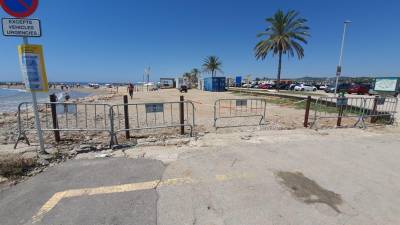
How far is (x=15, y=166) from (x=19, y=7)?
119 inches

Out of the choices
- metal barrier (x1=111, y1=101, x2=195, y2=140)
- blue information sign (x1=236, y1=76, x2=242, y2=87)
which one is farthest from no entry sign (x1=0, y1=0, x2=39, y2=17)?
blue information sign (x1=236, y1=76, x2=242, y2=87)

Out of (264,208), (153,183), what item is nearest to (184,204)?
(153,183)

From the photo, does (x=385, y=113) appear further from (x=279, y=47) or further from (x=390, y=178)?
(x=279, y=47)

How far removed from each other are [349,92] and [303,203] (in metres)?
35.7

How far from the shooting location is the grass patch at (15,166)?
3794mm

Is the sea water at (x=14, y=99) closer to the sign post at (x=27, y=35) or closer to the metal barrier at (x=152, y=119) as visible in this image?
the metal barrier at (x=152, y=119)

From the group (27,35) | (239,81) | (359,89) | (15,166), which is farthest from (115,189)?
(239,81)

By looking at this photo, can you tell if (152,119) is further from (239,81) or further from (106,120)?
(239,81)

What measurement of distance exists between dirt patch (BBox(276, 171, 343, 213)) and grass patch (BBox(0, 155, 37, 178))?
470cm

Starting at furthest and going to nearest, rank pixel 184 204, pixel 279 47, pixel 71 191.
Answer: pixel 279 47, pixel 71 191, pixel 184 204

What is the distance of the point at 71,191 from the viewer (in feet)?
11.0

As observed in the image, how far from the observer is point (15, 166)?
13.1ft

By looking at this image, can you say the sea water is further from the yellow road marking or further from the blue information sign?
the blue information sign

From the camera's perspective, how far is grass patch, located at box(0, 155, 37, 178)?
3794 mm
